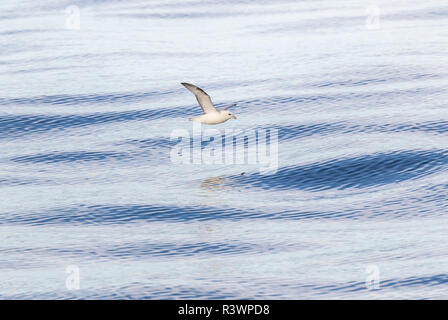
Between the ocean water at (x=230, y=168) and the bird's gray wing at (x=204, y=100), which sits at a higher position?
the bird's gray wing at (x=204, y=100)

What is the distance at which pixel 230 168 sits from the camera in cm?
3981

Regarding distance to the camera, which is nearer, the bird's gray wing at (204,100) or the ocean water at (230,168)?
the ocean water at (230,168)

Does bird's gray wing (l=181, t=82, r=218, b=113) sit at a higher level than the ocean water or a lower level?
higher

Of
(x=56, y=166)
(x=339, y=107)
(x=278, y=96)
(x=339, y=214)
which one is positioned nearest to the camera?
(x=339, y=214)

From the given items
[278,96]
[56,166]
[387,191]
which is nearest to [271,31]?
[278,96]

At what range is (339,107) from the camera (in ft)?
167

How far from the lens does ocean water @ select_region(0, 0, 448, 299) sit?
27328mm

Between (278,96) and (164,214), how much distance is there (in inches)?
880

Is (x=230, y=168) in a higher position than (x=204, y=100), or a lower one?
lower

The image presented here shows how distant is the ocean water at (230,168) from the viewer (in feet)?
89.7

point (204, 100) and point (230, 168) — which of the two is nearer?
point (204, 100)
